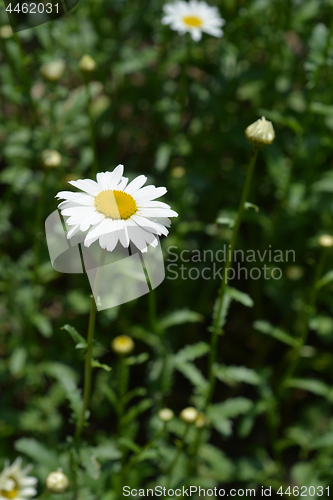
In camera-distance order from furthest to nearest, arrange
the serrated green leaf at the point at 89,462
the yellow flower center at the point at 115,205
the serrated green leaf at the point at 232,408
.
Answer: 1. the serrated green leaf at the point at 232,408
2. the serrated green leaf at the point at 89,462
3. the yellow flower center at the point at 115,205

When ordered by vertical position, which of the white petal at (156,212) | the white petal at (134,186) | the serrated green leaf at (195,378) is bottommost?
the serrated green leaf at (195,378)

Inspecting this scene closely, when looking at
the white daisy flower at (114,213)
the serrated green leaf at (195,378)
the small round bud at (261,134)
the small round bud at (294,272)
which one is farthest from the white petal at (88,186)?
the small round bud at (294,272)

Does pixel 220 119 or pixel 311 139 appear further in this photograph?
pixel 220 119

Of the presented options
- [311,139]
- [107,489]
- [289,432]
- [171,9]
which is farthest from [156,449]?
[171,9]

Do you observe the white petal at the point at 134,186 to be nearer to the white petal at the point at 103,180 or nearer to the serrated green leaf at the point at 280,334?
the white petal at the point at 103,180

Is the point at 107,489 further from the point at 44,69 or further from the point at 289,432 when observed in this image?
the point at 44,69

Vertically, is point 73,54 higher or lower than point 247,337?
higher

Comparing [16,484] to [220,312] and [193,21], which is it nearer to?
[220,312]
